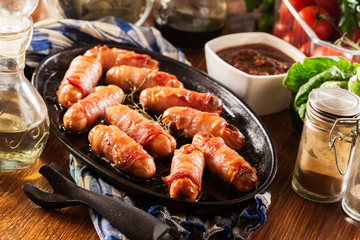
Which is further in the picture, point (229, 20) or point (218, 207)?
point (229, 20)

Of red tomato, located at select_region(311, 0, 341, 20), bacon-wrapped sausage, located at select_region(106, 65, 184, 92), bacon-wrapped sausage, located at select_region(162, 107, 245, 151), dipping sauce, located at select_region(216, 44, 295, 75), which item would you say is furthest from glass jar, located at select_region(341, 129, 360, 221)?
red tomato, located at select_region(311, 0, 341, 20)

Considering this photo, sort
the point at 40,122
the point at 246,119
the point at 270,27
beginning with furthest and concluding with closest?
the point at 270,27 → the point at 246,119 → the point at 40,122

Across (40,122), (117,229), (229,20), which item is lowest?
(229,20)

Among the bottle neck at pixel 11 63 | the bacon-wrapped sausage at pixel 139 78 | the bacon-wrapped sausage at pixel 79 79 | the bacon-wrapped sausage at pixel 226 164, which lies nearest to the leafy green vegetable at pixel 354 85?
the bacon-wrapped sausage at pixel 226 164

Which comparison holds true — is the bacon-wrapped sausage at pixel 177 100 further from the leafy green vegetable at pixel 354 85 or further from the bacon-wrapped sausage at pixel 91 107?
the leafy green vegetable at pixel 354 85

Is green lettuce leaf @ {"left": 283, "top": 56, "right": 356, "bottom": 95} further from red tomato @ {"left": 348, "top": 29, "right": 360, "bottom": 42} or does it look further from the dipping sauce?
red tomato @ {"left": 348, "top": 29, "right": 360, "bottom": 42}

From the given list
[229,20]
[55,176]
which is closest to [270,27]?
[229,20]

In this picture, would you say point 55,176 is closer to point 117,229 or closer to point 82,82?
point 117,229

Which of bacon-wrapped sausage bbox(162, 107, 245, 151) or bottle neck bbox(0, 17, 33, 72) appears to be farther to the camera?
bacon-wrapped sausage bbox(162, 107, 245, 151)
